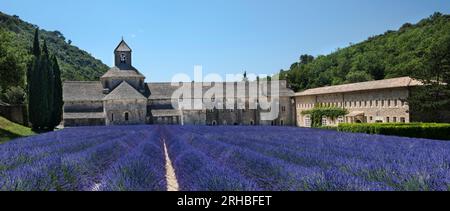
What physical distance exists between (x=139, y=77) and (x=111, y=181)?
165ft

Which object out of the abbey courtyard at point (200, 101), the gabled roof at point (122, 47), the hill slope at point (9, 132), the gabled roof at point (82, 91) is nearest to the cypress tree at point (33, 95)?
the hill slope at point (9, 132)

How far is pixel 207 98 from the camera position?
56969mm

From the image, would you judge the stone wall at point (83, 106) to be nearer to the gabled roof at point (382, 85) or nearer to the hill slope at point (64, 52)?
the hill slope at point (64, 52)

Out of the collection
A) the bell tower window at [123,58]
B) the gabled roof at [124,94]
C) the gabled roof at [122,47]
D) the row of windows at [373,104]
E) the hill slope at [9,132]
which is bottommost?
the hill slope at [9,132]

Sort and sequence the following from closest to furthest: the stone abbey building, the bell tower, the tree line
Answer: the tree line
the stone abbey building
the bell tower

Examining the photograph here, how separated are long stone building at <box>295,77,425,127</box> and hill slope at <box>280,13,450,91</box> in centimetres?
209

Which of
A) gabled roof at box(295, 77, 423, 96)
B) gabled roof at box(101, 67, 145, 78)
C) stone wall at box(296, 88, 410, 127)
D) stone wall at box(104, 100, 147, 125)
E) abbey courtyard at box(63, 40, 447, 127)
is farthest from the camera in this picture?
gabled roof at box(101, 67, 145, 78)

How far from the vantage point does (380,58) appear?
65688 mm

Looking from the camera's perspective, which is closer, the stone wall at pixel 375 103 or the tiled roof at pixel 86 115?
the stone wall at pixel 375 103

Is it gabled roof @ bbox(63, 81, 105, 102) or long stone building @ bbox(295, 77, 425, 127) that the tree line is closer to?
long stone building @ bbox(295, 77, 425, 127)

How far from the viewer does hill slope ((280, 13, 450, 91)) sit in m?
50.4

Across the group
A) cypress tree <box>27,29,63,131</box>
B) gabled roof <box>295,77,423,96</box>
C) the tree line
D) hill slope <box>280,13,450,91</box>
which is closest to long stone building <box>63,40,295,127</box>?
gabled roof <box>295,77,423,96</box>

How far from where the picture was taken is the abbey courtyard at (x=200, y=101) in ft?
145
